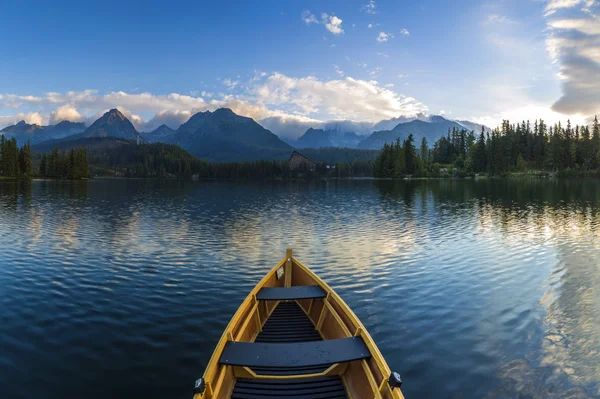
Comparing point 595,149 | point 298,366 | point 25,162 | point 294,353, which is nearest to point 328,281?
point 294,353

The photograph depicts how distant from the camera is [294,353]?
852cm

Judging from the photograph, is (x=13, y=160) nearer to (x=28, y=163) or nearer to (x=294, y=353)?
(x=28, y=163)

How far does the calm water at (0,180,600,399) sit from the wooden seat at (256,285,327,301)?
8.75ft

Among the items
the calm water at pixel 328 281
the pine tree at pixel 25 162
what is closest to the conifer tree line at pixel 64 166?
the pine tree at pixel 25 162

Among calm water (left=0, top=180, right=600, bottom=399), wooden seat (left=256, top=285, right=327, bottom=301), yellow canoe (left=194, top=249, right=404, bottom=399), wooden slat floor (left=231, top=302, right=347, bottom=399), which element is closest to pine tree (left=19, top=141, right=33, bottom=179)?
calm water (left=0, top=180, right=600, bottom=399)

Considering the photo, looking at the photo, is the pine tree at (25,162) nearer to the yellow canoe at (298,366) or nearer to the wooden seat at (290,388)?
the yellow canoe at (298,366)

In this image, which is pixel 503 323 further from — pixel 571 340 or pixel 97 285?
pixel 97 285

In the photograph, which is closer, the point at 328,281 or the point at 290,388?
the point at 290,388

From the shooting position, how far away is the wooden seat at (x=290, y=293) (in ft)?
41.0

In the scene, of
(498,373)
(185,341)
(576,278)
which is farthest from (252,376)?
(576,278)

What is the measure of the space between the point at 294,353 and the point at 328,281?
12.3 m

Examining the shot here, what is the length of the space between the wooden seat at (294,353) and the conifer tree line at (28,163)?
205 m

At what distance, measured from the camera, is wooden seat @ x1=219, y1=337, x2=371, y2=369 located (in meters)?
7.98

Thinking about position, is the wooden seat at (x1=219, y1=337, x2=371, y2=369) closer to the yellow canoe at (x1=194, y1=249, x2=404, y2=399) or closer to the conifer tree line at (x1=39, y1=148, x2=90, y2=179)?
the yellow canoe at (x1=194, y1=249, x2=404, y2=399)
